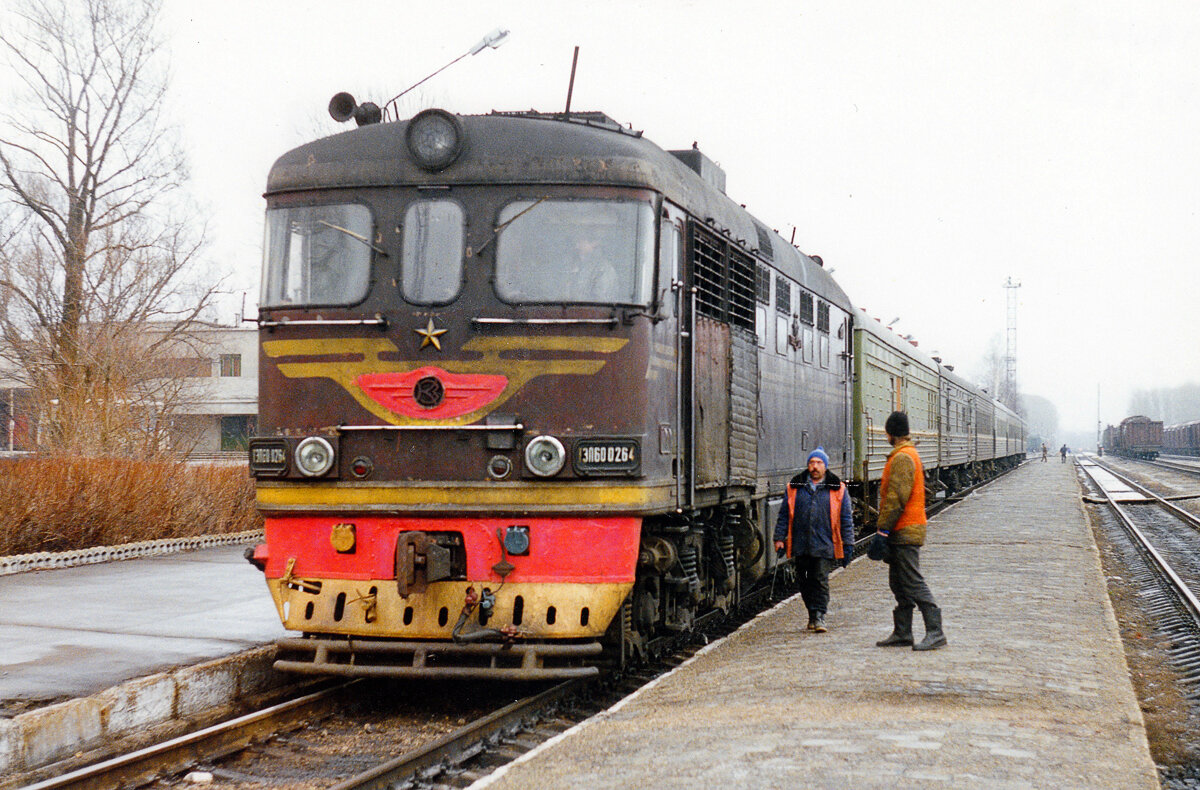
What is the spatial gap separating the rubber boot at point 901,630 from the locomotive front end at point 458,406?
2250 millimetres

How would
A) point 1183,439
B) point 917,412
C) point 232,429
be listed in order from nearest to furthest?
point 917,412 < point 232,429 < point 1183,439

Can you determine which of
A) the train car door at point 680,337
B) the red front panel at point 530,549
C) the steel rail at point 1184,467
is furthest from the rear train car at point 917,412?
the steel rail at point 1184,467

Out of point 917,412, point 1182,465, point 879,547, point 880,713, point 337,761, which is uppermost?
point 917,412

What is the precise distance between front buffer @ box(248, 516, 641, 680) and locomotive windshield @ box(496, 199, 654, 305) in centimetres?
134

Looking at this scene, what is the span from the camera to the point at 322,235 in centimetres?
729

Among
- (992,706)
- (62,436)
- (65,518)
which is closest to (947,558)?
(992,706)

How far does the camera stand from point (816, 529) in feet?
30.6

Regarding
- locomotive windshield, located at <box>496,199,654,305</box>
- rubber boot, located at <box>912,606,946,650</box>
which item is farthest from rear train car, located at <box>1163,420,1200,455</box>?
locomotive windshield, located at <box>496,199,654,305</box>

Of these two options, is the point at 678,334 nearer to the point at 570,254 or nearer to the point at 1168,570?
the point at 570,254

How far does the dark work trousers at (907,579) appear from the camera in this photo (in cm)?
816

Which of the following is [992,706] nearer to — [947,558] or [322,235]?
[322,235]

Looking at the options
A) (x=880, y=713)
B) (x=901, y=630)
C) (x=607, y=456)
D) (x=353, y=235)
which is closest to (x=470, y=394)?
(x=607, y=456)

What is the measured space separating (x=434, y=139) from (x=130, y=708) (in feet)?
12.1

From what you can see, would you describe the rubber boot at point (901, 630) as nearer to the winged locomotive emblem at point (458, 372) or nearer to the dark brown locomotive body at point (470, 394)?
the dark brown locomotive body at point (470, 394)
